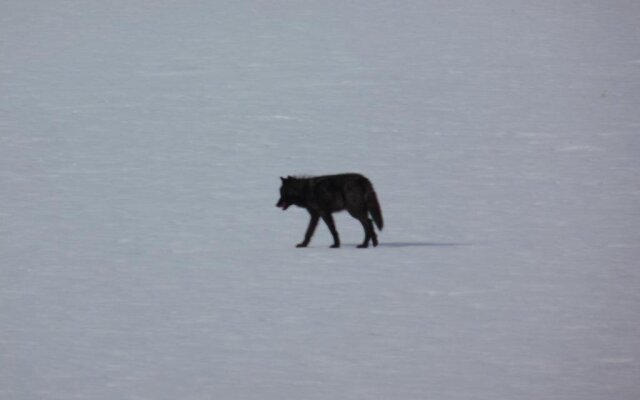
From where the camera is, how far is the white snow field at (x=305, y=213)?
29.8 ft

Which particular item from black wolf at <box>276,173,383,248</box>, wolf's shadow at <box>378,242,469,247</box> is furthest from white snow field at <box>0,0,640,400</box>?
black wolf at <box>276,173,383,248</box>

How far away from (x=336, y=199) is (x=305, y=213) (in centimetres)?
234

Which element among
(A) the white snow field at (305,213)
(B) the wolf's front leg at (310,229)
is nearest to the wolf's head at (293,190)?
(B) the wolf's front leg at (310,229)

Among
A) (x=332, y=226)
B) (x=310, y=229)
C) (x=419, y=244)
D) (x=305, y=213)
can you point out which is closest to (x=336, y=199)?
(x=332, y=226)

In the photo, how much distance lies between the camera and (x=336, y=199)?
509 inches

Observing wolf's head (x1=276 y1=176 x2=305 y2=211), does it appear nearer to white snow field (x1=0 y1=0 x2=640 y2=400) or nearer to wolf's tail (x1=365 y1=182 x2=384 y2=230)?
white snow field (x1=0 y1=0 x2=640 y2=400)

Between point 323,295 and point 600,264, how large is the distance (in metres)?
2.52

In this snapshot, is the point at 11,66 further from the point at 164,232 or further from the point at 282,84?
the point at 164,232

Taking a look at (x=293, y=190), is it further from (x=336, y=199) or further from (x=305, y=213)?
(x=305, y=213)

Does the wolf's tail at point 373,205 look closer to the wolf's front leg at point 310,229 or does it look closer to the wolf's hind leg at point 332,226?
the wolf's hind leg at point 332,226

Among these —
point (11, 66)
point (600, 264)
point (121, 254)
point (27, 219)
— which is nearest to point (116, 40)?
point (11, 66)

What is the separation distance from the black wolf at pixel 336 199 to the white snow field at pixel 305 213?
0.26m

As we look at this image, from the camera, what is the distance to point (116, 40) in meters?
28.4

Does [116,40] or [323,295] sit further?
[116,40]
